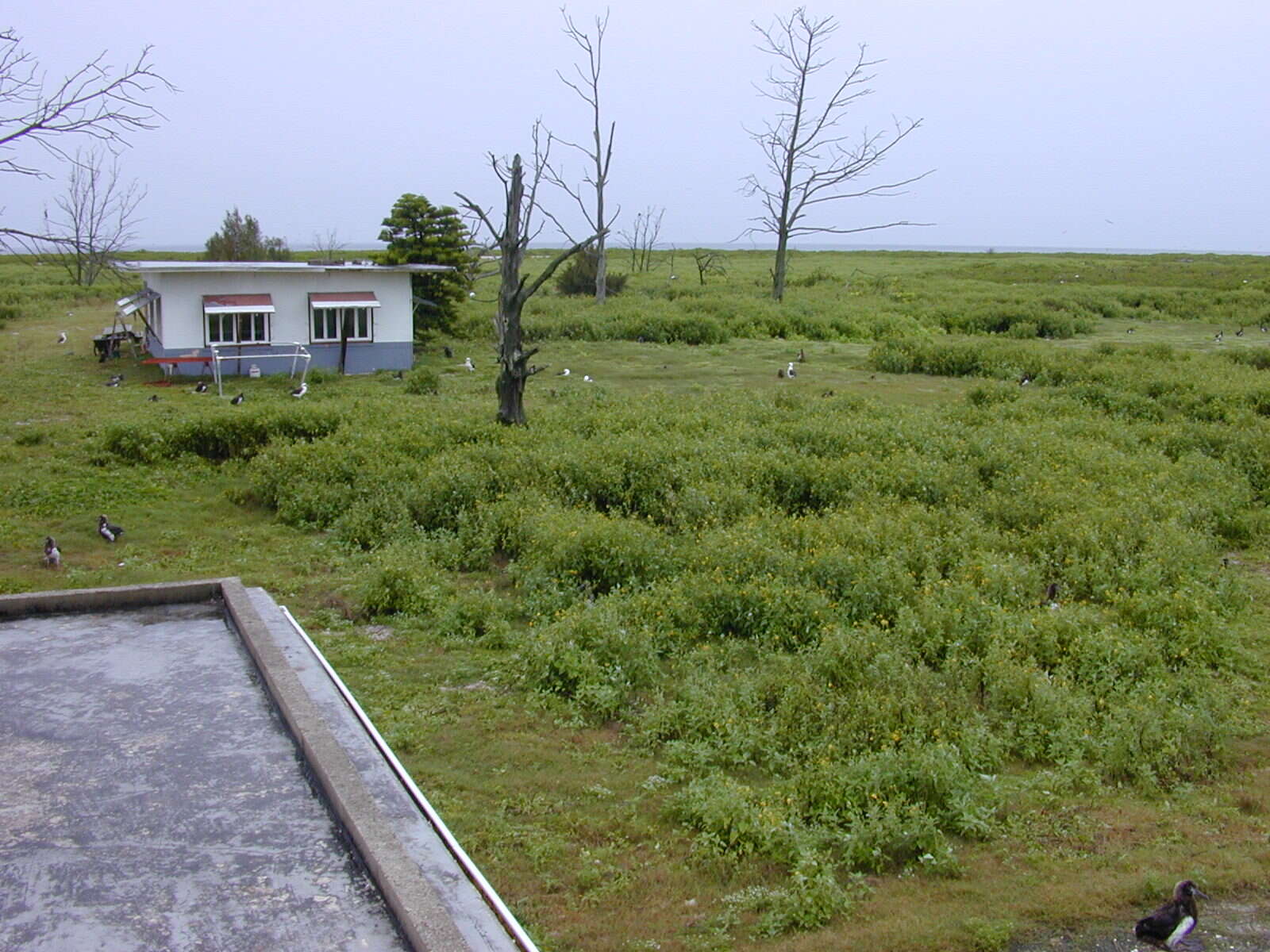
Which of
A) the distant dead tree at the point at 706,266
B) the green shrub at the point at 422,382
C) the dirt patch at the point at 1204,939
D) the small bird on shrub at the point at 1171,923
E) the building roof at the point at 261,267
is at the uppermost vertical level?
the distant dead tree at the point at 706,266

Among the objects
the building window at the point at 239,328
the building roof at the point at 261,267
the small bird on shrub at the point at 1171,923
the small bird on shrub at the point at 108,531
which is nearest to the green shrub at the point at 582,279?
the building roof at the point at 261,267

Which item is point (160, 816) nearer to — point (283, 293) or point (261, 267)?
point (261, 267)

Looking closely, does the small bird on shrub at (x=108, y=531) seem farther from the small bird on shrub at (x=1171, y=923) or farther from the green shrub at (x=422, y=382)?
the small bird on shrub at (x=1171, y=923)

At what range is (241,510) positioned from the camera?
45.3ft

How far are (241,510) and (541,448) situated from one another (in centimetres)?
382

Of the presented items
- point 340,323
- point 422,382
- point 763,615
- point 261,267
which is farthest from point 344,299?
point 763,615

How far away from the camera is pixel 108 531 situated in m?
12.3

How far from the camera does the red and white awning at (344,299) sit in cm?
2472

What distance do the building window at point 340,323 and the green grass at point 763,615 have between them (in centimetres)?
432

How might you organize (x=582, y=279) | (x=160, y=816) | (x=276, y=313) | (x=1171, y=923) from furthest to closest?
1. (x=582, y=279)
2. (x=276, y=313)
3. (x=160, y=816)
4. (x=1171, y=923)

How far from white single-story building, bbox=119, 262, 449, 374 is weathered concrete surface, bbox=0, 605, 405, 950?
1685cm

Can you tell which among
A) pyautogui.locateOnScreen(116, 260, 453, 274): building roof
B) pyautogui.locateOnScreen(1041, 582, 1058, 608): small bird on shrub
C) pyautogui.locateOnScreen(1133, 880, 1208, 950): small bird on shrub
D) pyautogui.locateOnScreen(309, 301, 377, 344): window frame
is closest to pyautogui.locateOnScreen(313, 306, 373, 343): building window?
pyautogui.locateOnScreen(309, 301, 377, 344): window frame

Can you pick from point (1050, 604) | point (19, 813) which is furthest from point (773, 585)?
point (19, 813)

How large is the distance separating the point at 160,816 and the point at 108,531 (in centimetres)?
747
